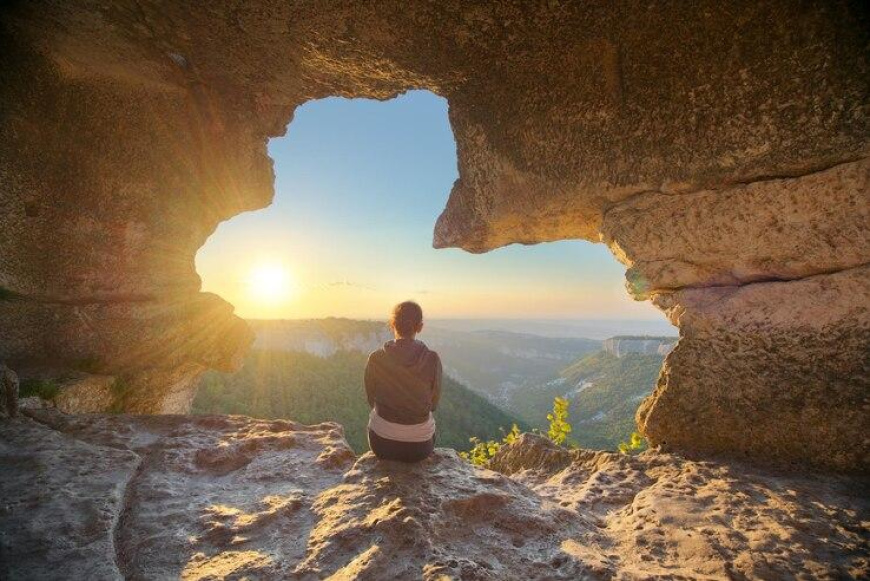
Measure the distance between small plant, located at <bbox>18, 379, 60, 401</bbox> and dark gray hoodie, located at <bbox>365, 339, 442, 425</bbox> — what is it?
4187mm

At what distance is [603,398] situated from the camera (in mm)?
65625

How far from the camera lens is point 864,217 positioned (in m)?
3.29

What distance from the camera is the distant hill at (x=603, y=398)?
5200cm

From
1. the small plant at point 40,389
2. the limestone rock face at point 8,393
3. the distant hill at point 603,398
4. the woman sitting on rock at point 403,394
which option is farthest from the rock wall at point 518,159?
the distant hill at point 603,398

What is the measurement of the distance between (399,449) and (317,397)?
3668 cm

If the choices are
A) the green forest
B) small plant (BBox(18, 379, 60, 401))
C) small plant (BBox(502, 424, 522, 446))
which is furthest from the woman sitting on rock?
the green forest

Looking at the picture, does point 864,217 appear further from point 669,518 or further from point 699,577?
point 699,577

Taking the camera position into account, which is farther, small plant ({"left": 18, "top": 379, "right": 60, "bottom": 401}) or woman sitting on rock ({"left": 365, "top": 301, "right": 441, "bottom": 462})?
small plant ({"left": 18, "top": 379, "right": 60, "bottom": 401})

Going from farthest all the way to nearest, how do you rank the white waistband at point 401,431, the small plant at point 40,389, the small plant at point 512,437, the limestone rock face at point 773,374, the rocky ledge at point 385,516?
the small plant at point 512,437 < the small plant at point 40,389 < the white waistband at point 401,431 < the limestone rock face at point 773,374 < the rocky ledge at point 385,516

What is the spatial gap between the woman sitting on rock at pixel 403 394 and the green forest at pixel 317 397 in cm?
2391

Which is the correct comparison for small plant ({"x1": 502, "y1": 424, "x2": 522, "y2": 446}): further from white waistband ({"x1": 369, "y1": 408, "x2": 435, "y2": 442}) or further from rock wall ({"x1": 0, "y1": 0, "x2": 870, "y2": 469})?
white waistband ({"x1": 369, "y1": 408, "x2": 435, "y2": 442})

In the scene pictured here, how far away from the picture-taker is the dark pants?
11.0 ft

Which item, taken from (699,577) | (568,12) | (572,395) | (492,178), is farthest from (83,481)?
(572,395)

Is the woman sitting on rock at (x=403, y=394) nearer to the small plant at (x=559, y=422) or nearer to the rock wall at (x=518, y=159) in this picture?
the rock wall at (x=518, y=159)
